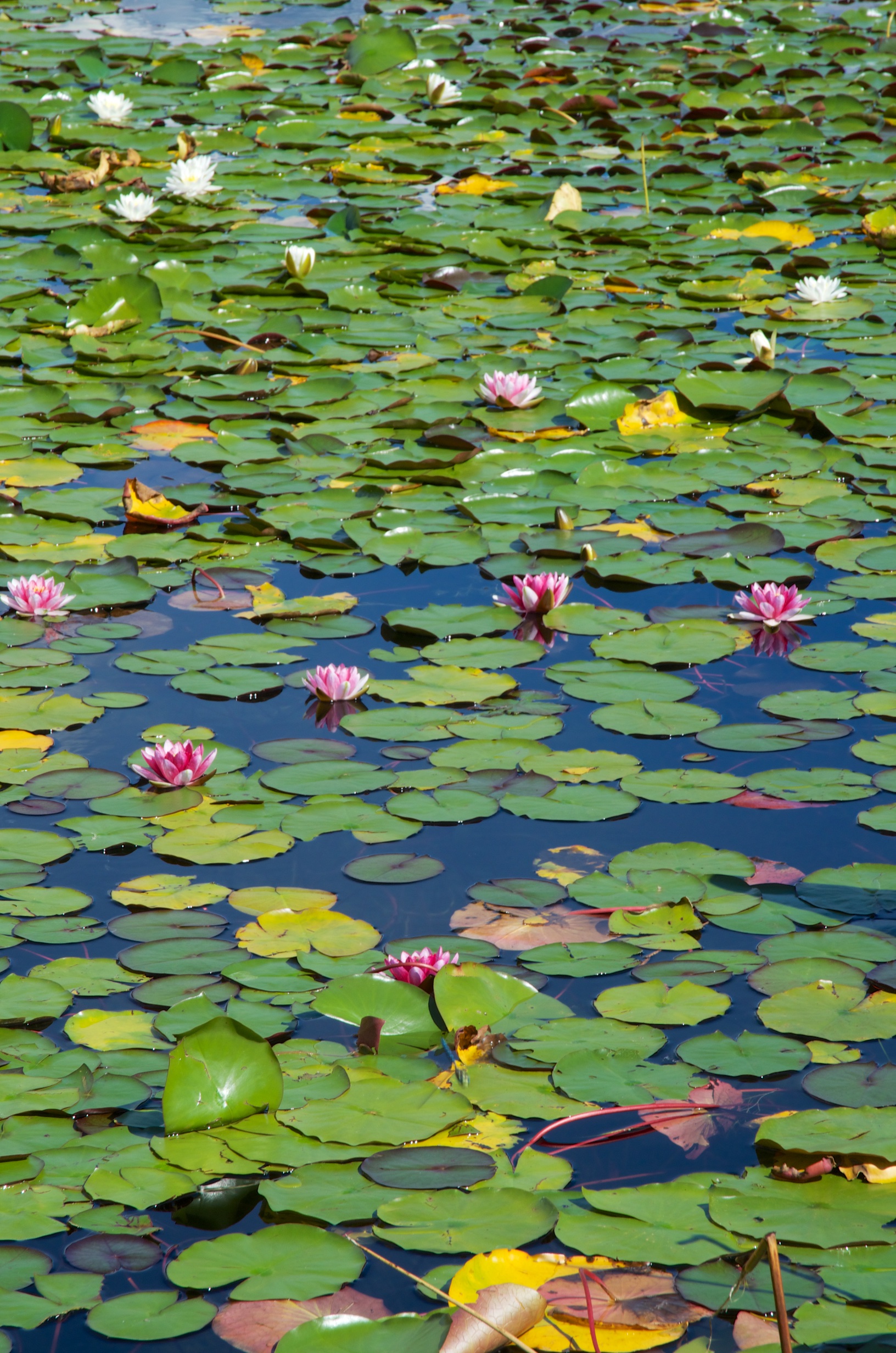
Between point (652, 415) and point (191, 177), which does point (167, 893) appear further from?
point (191, 177)

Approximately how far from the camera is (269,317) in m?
5.44

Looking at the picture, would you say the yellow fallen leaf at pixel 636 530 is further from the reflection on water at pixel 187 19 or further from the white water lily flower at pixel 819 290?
the reflection on water at pixel 187 19

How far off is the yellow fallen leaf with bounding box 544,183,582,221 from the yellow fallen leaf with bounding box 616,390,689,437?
2.40 m

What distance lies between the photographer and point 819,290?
18.2 ft

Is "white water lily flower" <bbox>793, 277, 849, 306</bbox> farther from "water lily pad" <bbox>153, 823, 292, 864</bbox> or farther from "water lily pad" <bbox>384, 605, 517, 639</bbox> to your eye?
"water lily pad" <bbox>153, 823, 292, 864</bbox>

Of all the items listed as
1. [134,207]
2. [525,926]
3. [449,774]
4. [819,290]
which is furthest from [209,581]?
[134,207]

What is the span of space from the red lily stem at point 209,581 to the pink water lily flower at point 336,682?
0.62 metres

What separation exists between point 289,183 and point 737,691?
5.16 meters

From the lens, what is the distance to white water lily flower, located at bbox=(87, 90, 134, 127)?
26.2 feet

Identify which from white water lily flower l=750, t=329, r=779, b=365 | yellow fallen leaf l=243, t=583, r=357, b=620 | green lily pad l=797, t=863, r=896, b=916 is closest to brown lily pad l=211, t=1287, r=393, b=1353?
green lily pad l=797, t=863, r=896, b=916

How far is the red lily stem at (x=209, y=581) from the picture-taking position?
145 inches

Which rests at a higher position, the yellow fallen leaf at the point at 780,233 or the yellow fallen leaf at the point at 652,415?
the yellow fallen leaf at the point at 780,233

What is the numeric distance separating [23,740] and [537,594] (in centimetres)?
129

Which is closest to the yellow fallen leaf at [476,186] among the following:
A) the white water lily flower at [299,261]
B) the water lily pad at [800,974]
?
the white water lily flower at [299,261]
